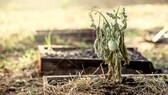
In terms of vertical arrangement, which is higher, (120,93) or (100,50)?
(100,50)

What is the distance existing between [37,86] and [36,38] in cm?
240

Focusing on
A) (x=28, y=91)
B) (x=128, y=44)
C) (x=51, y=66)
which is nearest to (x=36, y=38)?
(x=128, y=44)

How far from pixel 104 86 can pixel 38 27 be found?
13.3 ft

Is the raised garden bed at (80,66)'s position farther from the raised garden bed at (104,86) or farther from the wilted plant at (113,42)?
the wilted plant at (113,42)

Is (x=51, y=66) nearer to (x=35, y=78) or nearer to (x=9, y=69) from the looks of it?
(x=35, y=78)

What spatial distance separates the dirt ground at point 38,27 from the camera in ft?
14.9

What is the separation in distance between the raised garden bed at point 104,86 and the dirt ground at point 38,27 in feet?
1.21

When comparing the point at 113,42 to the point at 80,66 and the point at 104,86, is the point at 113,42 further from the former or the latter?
the point at 80,66

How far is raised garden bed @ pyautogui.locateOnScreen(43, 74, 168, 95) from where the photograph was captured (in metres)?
3.22

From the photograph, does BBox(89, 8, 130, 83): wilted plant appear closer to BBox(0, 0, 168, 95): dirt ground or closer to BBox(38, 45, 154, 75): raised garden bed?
BBox(0, 0, 168, 95): dirt ground

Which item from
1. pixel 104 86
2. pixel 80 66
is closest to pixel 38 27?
pixel 80 66

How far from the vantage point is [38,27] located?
7.17 meters

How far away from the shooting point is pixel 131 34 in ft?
22.3

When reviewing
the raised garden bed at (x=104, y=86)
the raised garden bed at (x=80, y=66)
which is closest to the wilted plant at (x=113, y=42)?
the raised garden bed at (x=104, y=86)
